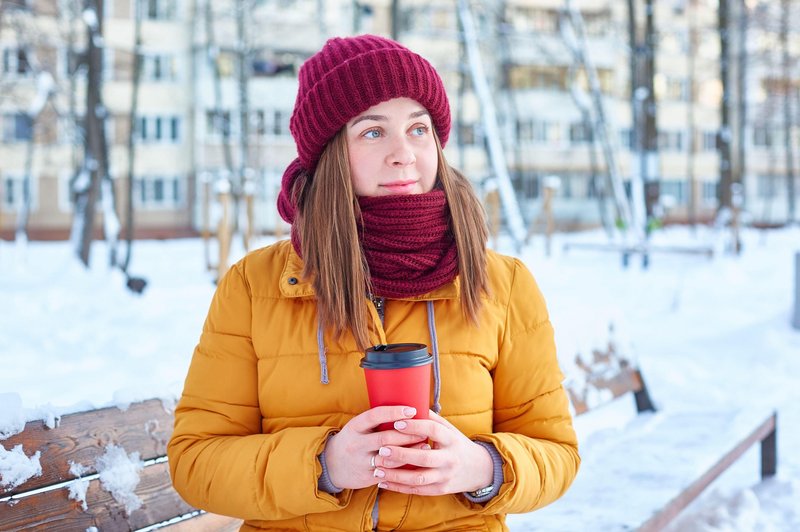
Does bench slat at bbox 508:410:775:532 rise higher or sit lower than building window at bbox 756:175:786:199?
→ higher

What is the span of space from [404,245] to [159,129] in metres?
36.7

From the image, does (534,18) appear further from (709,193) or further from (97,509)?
(97,509)

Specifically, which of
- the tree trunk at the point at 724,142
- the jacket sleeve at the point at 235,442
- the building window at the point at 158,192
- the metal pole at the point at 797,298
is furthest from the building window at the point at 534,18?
the jacket sleeve at the point at 235,442

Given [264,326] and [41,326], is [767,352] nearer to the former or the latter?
[264,326]

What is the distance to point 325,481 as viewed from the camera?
5.97ft

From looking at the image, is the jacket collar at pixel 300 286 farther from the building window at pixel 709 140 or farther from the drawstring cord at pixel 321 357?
the building window at pixel 709 140

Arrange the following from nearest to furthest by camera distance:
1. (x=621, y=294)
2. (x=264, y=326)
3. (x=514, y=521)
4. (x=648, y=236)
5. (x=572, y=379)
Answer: (x=264, y=326) < (x=514, y=521) < (x=572, y=379) < (x=621, y=294) < (x=648, y=236)

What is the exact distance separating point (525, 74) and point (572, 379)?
40.8 meters

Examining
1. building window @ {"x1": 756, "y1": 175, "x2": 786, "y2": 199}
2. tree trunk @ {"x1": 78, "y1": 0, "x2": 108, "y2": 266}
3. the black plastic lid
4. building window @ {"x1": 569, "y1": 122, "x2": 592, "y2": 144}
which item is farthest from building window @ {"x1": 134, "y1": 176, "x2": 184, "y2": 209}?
the black plastic lid

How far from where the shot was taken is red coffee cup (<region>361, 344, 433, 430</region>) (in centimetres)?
158

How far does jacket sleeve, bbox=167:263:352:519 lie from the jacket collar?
0.37 feet

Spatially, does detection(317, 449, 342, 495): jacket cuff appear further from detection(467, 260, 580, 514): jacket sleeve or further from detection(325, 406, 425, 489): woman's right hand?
detection(467, 260, 580, 514): jacket sleeve

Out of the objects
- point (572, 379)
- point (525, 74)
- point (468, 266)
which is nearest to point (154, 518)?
point (468, 266)

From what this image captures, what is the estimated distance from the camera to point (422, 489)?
1735mm
